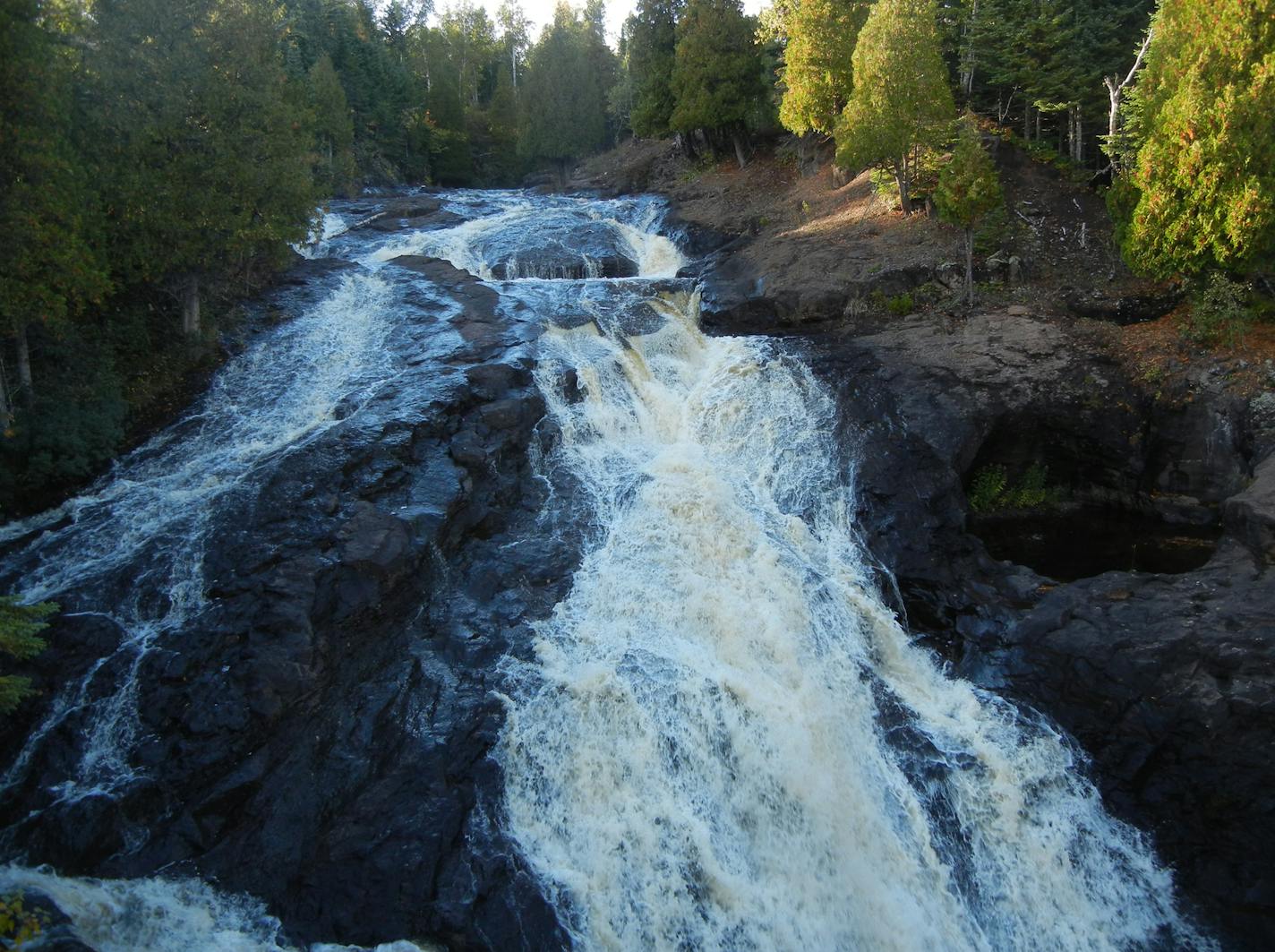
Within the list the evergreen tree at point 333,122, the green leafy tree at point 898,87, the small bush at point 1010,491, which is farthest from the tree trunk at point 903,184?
the evergreen tree at point 333,122

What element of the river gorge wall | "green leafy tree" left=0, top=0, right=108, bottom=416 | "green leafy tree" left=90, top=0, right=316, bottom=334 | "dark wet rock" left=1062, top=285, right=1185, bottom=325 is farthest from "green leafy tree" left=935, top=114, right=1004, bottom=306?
"green leafy tree" left=0, top=0, right=108, bottom=416

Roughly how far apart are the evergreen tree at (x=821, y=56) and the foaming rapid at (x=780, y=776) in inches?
714

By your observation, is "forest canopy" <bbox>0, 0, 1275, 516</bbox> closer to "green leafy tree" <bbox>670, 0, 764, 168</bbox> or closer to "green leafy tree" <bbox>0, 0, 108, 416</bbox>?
"green leafy tree" <bbox>0, 0, 108, 416</bbox>

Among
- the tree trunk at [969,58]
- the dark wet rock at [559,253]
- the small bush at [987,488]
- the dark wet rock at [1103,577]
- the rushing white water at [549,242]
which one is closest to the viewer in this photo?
the dark wet rock at [1103,577]

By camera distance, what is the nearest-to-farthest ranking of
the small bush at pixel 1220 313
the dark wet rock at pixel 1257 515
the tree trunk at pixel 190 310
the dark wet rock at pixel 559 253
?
the dark wet rock at pixel 1257 515, the small bush at pixel 1220 313, the tree trunk at pixel 190 310, the dark wet rock at pixel 559 253

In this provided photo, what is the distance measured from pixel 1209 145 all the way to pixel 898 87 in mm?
8266

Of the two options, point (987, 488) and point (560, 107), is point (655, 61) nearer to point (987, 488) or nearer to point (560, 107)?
point (560, 107)

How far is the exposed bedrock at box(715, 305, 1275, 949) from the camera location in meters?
9.79

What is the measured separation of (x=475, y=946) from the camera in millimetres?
8273

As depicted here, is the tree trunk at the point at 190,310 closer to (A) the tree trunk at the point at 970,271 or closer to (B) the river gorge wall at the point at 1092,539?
(B) the river gorge wall at the point at 1092,539

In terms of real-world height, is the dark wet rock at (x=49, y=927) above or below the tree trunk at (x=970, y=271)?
below

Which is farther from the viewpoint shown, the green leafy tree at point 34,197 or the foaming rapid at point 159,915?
the green leafy tree at point 34,197

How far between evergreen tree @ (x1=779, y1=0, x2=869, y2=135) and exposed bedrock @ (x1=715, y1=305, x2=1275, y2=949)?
10.8 metres

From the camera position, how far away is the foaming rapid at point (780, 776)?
8906 mm
